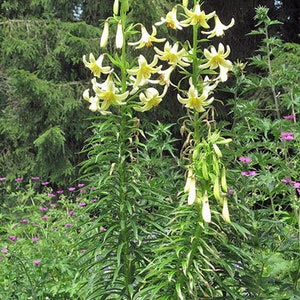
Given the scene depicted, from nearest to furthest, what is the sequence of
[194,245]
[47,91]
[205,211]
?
1. [205,211]
2. [194,245]
3. [47,91]

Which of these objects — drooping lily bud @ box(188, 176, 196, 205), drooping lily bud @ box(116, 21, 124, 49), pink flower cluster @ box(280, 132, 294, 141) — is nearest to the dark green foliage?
pink flower cluster @ box(280, 132, 294, 141)

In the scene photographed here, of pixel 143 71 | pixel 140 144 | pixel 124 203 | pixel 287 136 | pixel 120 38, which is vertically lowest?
pixel 124 203

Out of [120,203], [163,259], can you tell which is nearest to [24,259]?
[120,203]

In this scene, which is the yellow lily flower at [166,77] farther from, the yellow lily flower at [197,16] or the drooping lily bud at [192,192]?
the drooping lily bud at [192,192]

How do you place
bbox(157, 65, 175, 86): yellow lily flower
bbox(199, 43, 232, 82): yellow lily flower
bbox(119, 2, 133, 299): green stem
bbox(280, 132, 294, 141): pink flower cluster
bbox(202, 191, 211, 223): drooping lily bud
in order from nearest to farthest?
bbox(202, 191, 211, 223): drooping lily bud < bbox(199, 43, 232, 82): yellow lily flower < bbox(157, 65, 175, 86): yellow lily flower < bbox(119, 2, 133, 299): green stem < bbox(280, 132, 294, 141): pink flower cluster

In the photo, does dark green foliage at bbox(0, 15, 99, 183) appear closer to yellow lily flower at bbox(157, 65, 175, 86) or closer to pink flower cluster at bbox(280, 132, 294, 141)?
pink flower cluster at bbox(280, 132, 294, 141)

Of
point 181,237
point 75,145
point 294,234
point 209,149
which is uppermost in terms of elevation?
point 209,149

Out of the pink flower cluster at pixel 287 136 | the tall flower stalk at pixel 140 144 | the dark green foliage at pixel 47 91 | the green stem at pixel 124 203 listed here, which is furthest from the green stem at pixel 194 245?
the dark green foliage at pixel 47 91

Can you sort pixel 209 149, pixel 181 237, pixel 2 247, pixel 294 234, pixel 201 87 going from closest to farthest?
pixel 209 149
pixel 181 237
pixel 201 87
pixel 294 234
pixel 2 247

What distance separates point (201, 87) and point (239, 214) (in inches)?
24.9

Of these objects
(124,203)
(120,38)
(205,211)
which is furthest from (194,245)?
(120,38)

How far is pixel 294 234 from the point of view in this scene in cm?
347

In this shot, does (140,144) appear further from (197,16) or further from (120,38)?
(197,16)

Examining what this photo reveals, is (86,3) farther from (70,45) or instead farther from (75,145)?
(75,145)
